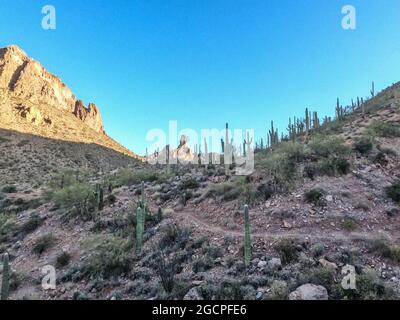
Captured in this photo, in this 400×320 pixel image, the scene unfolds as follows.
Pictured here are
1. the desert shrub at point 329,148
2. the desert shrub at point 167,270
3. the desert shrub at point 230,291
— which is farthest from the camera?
the desert shrub at point 329,148

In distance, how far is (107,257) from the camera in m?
9.44

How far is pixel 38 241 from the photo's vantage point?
476 inches

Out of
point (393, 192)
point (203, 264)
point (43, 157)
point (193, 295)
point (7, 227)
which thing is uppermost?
point (43, 157)

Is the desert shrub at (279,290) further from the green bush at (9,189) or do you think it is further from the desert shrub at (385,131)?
the green bush at (9,189)

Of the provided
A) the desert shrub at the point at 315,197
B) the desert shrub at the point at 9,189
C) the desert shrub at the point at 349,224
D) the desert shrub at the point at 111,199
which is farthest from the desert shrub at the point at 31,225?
the desert shrub at the point at 349,224

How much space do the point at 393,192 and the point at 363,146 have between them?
383 cm

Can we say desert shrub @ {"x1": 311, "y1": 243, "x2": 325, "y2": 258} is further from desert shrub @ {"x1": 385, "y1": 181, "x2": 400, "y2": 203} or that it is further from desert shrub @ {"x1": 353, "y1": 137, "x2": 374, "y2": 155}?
desert shrub @ {"x1": 353, "y1": 137, "x2": 374, "y2": 155}


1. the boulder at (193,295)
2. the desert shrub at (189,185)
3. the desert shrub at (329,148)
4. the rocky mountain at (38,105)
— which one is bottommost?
the boulder at (193,295)

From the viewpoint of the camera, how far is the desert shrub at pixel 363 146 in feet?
45.0

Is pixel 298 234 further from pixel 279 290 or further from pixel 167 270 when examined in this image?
pixel 167 270

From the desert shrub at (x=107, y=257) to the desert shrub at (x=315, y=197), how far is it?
237 inches

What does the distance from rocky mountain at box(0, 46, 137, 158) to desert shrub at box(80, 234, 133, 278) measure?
136 feet

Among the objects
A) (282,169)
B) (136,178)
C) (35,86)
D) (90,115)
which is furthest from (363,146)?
(90,115)
